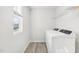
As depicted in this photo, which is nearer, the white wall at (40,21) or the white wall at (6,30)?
the white wall at (6,30)

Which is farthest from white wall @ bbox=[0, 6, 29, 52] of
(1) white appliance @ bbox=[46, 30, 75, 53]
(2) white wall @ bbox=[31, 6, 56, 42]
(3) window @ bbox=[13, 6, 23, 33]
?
(1) white appliance @ bbox=[46, 30, 75, 53]

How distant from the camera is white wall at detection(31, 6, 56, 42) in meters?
1.96

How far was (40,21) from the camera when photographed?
2.22m

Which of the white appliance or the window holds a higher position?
the window

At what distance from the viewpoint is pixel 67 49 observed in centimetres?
182

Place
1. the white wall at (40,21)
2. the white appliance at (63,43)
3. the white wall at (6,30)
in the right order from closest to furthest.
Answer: the white wall at (6,30) → the white appliance at (63,43) → the white wall at (40,21)

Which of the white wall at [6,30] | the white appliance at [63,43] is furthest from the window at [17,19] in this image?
the white appliance at [63,43]

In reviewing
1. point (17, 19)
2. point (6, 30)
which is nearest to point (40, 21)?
point (17, 19)

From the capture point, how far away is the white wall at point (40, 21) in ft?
6.44

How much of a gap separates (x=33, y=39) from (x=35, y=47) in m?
0.21

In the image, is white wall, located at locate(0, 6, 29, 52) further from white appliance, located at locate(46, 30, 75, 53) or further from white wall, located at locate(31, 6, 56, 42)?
white appliance, located at locate(46, 30, 75, 53)

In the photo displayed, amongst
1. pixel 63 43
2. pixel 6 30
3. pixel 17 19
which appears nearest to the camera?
pixel 6 30

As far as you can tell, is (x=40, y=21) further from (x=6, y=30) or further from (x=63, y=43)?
(x=6, y=30)

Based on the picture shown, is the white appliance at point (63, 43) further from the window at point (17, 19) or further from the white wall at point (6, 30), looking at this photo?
the window at point (17, 19)
